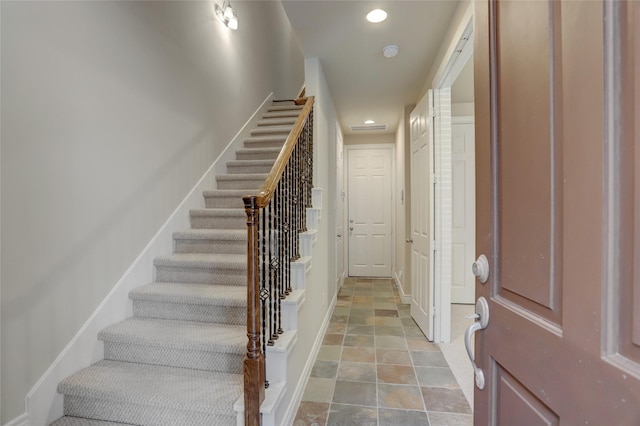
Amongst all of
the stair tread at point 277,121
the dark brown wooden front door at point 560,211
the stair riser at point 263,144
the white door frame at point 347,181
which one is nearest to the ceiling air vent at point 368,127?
the white door frame at point 347,181

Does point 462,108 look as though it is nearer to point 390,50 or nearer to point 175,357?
point 390,50

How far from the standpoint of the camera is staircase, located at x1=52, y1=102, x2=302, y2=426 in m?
1.42

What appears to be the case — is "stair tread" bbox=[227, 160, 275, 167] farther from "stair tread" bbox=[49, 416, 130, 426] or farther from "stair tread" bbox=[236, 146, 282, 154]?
"stair tread" bbox=[49, 416, 130, 426]

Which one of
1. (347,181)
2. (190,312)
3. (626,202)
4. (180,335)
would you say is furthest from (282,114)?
(626,202)

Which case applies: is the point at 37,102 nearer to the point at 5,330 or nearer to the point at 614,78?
the point at 5,330

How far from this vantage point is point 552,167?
22.4 inches

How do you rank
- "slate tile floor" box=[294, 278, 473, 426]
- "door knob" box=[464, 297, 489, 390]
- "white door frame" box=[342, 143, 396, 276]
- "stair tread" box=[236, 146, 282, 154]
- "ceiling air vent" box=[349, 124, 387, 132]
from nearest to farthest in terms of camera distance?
"door knob" box=[464, 297, 489, 390]
"slate tile floor" box=[294, 278, 473, 426]
"stair tread" box=[236, 146, 282, 154]
"ceiling air vent" box=[349, 124, 387, 132]
"white door frame" box=[342, 143, 396, 276]

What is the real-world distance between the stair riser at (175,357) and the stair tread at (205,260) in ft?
1.99

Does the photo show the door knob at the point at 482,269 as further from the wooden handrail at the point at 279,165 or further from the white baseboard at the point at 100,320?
the white baseboard at the point at 100,320

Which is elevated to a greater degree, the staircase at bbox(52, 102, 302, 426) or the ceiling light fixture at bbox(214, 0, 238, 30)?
the ceiling light fixture at bbox(214, 0, 238, 30)

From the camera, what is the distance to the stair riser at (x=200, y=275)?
83.5 inches

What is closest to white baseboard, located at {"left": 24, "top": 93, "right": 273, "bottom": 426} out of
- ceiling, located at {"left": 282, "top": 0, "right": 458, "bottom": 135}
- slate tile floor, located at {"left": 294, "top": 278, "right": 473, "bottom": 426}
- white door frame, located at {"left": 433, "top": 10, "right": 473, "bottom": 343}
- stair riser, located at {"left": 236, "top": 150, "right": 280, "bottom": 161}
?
stair riser, located at {"left": 236, "top": 150, "right": 280, "bottom": 161}

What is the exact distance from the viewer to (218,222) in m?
2.63

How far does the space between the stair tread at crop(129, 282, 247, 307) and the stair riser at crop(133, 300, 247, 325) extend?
34mm
